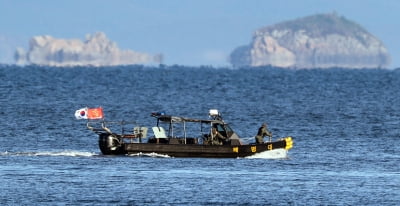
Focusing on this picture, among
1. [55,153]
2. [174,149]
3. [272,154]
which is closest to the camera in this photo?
[174,149]

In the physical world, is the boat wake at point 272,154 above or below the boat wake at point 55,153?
below

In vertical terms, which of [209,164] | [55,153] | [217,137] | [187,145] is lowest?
[209,164]

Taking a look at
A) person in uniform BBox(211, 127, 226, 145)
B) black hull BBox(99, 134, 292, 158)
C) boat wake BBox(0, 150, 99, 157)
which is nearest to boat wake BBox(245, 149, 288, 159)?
black hull BBox(99, 134, 292, 158)

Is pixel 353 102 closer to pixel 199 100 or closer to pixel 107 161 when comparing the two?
pixel 199 100

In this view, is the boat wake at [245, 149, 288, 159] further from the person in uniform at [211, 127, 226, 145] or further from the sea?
the person in uniform at [211, 127, 226, 145]

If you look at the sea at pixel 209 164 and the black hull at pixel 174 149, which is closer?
the sea at pixel 209 164

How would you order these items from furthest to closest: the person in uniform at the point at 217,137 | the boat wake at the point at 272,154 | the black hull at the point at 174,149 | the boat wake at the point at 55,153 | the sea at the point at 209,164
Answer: the person in uniform at the point at 217,137 → the boat wake at the point at 272,154 → the black hull at the point at 174,149 → the boat wake at the point at 55,153 → the sea at the point at 209,164

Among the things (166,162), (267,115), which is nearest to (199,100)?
(267,115)

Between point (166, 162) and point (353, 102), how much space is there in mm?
58457

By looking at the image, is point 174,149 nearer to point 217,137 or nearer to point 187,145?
point 187,145

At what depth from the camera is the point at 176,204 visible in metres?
37.9

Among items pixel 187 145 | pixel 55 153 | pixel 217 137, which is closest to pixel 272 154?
pixel 217 137

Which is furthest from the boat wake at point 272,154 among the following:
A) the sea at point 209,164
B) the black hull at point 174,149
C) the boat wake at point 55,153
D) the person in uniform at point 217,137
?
the boat wake at point 55,153

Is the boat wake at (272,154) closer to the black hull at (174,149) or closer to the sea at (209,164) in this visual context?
the sea at (209,164)
